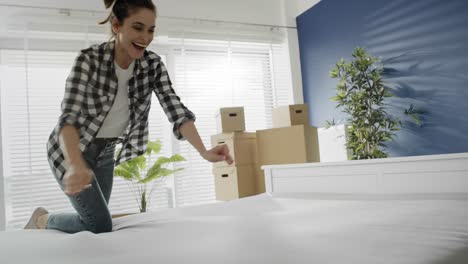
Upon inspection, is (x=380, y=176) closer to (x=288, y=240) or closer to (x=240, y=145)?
(x=288, y=240)

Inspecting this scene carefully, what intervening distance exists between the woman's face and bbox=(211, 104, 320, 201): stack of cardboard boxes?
212cm

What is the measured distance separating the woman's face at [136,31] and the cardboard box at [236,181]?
227cm

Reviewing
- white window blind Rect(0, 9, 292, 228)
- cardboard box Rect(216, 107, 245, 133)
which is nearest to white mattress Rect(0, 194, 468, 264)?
cardboard box Rect(216, 107, 245, 133)

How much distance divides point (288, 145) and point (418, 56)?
4.07 feet

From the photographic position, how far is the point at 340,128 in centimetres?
375

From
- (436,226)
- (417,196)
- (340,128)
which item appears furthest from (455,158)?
(340,128)

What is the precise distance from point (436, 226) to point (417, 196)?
Answer: 0.82m

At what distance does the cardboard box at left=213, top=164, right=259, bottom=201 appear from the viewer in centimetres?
349

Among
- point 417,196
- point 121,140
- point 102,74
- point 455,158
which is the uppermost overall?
point 102,74

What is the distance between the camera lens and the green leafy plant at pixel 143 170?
11.5 ft

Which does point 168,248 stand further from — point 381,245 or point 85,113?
point 85,113

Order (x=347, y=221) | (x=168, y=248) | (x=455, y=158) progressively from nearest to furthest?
(x=168, y=248) < (x=347, y=221) < (x=455, y=158)

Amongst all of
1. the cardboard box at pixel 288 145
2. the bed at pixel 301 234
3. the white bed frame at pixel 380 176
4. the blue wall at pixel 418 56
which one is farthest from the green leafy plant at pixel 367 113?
the bed at pixel 301 234

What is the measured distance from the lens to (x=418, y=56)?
3068mm
